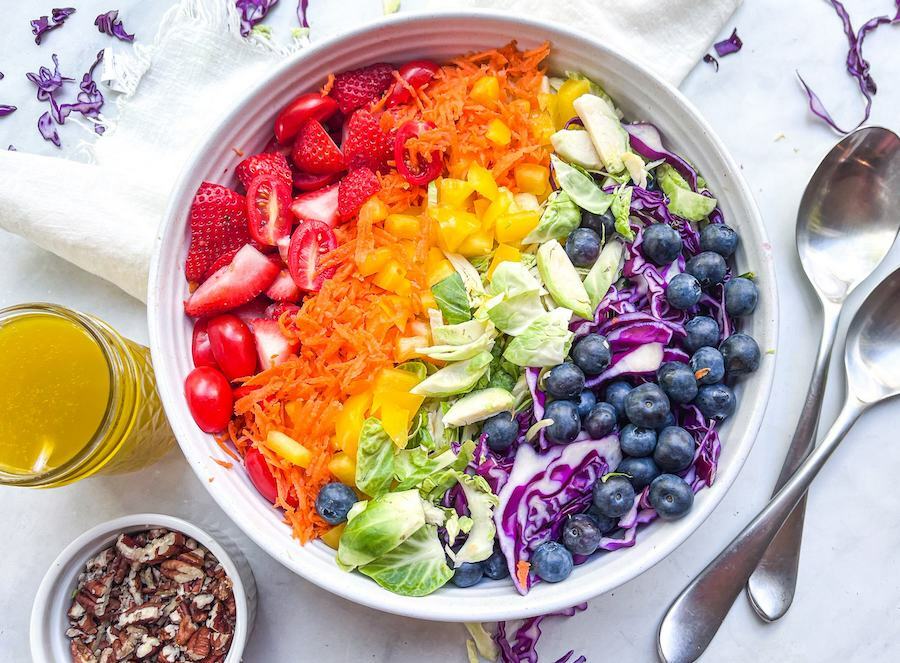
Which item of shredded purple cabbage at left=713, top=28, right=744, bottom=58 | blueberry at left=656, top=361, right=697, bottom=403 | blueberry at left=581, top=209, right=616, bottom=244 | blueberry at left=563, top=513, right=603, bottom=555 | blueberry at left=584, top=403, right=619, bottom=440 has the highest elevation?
shredded purple cabbage at left=713, top=28, right=744, bottom=58

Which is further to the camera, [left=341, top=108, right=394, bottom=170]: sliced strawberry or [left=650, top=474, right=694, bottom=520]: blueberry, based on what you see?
[left=341, top=108, right=394, bottom=170]: sliced strawberry

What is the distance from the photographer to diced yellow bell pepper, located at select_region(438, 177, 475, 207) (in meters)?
1.79

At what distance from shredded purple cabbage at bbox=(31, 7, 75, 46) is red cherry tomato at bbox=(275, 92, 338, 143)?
889mm

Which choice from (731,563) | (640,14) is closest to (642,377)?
(731,563)

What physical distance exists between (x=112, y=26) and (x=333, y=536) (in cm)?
162

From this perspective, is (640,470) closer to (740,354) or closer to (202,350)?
(740,354)

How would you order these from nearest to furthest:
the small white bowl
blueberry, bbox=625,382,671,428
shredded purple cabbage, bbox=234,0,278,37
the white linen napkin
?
1. blueberry, bbox=625,382,671,428
2. the small white bowl
3. the white linen napkin
4. shredded purple cabbage, bbox=234,0,278,37

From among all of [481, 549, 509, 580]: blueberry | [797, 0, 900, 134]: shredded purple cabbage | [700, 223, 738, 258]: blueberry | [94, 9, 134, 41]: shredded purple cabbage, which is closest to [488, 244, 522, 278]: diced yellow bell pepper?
[700, 223, 738, 258]: blueberry

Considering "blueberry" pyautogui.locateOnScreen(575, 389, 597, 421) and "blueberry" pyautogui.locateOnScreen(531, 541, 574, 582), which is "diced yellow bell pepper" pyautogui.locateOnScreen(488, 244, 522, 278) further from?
"blueberry" pyautogui.locateOnScreen(531, 541, 574, 582)

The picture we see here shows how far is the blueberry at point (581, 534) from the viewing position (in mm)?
1728

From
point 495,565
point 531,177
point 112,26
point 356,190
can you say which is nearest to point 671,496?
point 495,565

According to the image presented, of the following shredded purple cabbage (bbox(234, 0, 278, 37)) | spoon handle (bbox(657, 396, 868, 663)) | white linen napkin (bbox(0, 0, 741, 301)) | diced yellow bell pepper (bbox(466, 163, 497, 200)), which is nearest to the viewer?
diced yellow bell pepper (bbox(466, 163, 497, 200))

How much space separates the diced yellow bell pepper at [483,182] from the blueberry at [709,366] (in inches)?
23.9

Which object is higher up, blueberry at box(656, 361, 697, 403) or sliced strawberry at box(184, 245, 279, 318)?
sliced strawberry at box(184, 245, 279, 318)
